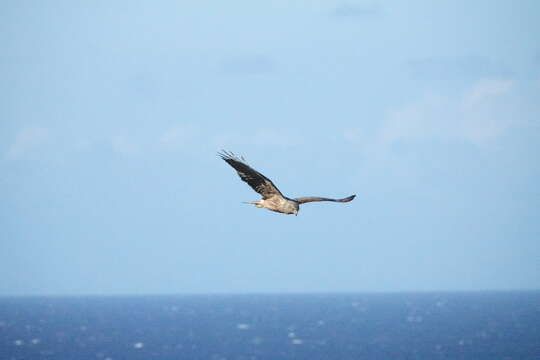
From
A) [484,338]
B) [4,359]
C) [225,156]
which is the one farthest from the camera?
[484,338]

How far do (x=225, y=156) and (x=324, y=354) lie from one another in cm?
15131

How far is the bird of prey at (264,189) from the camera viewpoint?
24.0 m

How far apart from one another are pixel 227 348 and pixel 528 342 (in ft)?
185

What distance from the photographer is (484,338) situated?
19538 cm

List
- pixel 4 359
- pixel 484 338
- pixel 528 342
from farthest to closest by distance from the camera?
1. pixel 484 338
2. pixel 528 342
3. pixel 4 359

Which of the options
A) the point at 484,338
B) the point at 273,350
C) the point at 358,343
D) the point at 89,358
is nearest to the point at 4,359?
the point at 89,358

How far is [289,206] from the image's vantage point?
24.6m

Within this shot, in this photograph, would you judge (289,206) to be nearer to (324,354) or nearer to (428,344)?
(324,354)

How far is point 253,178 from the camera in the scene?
24328 millimetres

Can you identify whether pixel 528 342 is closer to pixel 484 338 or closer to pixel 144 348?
pixel 484 338

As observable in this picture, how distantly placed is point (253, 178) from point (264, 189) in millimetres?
445

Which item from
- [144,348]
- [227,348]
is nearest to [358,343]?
[227,348]

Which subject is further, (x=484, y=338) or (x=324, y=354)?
(x=484, y=338)

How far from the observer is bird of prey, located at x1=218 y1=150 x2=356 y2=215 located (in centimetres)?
2403
